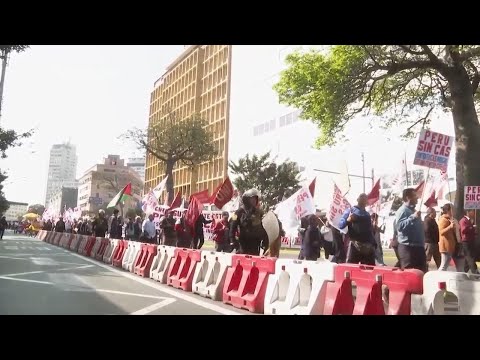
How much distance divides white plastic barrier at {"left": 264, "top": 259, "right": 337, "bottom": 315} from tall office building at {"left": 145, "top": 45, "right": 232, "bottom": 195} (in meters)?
54.8

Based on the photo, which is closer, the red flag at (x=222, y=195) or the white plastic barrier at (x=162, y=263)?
the white plastic barrier at (x=162, y=263)

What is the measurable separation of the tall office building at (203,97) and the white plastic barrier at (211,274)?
52.2 meters

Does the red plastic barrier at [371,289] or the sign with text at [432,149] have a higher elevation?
the sign with text at [432,149]

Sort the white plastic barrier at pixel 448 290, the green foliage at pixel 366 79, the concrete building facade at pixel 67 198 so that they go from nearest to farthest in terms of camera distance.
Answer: the white plastic barrier at pixel 448 290 < the green foliage at pixel 366 79 < the concrete building facade at pixel 67 198

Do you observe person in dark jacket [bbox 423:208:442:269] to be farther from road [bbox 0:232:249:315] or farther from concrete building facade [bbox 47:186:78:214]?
concrete building facade [bbox 47:186:78:214]

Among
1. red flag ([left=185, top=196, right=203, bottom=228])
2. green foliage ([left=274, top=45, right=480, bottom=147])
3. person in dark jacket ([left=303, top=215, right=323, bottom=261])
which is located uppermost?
green foliage ([left=274, top=45, right=480, bottom=147])

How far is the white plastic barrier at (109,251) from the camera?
17453 millimetres

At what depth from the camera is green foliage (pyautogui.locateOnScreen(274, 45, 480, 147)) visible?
17391 mm

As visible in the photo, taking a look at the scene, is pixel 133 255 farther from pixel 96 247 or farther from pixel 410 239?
pixel 410 239

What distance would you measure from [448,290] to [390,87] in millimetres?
17871

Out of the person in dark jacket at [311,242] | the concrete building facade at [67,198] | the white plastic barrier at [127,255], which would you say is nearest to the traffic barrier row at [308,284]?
the person in dark jacket at [311,242]

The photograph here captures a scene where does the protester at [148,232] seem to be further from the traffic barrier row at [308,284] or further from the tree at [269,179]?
the tree at [269,179]

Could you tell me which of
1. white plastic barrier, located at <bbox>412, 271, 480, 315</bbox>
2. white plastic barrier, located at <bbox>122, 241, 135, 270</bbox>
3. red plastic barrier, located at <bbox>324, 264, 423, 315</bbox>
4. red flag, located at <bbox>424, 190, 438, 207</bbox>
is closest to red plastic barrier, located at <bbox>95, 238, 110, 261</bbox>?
white plastic barrier, located at <bbox>122, 241, 135, 270</bbox>
